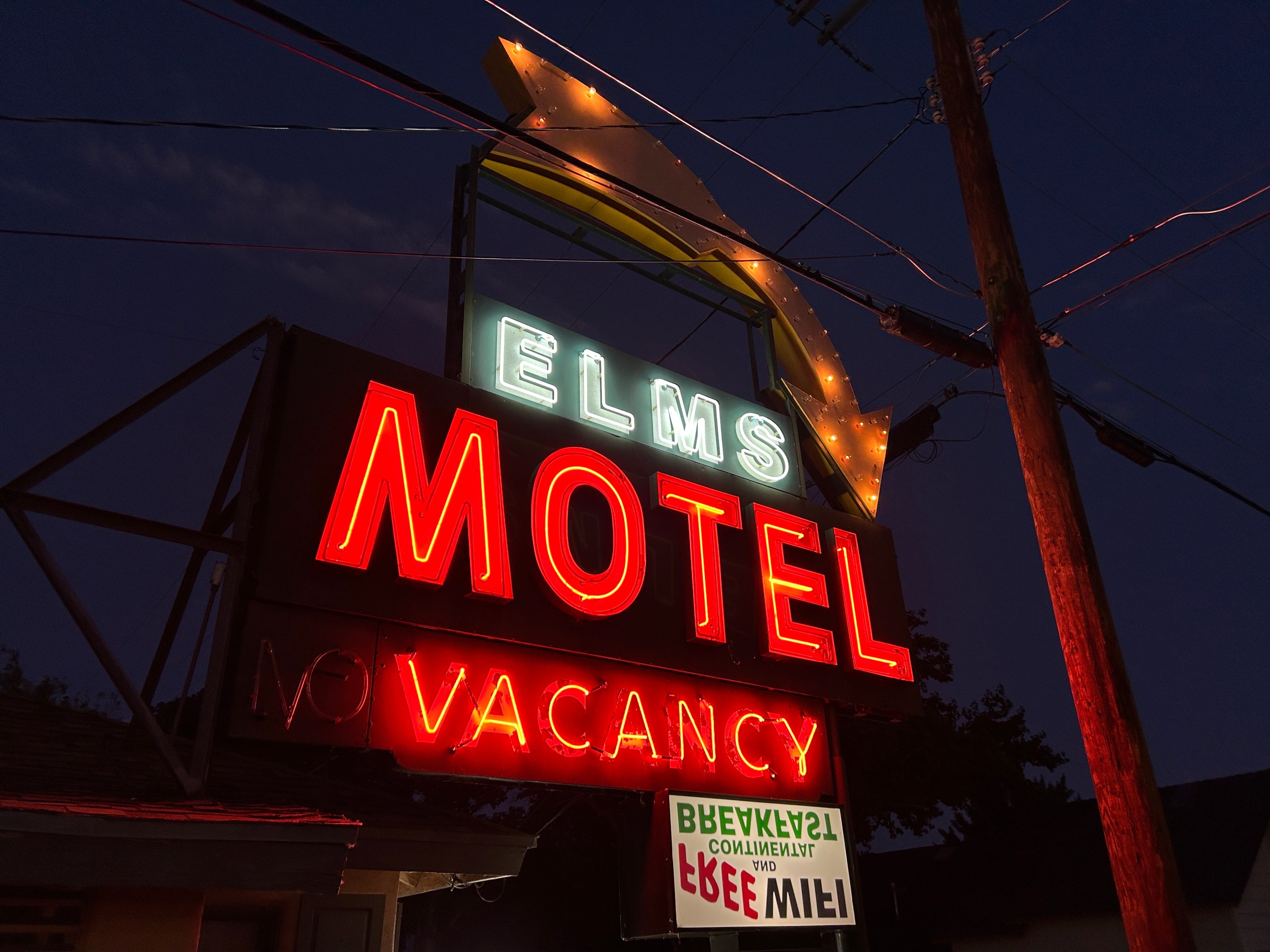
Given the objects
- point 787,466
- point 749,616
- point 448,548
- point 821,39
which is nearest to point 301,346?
point 448,548

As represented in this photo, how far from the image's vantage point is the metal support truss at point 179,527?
234 inches

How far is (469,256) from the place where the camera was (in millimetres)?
9773

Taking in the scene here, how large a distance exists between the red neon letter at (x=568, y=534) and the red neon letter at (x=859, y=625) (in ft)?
9.71

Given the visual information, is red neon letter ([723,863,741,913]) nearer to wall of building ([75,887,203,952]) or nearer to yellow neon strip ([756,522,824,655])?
yellow neon strip ([756,522,824,655])

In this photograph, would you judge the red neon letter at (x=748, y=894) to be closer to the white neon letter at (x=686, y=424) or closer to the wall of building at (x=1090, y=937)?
the white neon letter at (x=686, y=424)

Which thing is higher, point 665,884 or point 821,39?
point 821,39

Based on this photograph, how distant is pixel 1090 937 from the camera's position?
1792cm

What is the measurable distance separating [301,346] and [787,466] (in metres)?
6.35

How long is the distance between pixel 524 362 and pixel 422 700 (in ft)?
12.8

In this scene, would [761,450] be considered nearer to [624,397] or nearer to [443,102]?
[624,397]

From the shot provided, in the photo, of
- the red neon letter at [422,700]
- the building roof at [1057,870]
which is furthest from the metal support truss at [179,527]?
the building roof at [1057,870]

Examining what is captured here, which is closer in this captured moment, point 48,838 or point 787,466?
point 48,838

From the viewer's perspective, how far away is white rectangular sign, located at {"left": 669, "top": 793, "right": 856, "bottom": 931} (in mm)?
8344

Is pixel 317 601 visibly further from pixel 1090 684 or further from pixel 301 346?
pixel 1090 684
